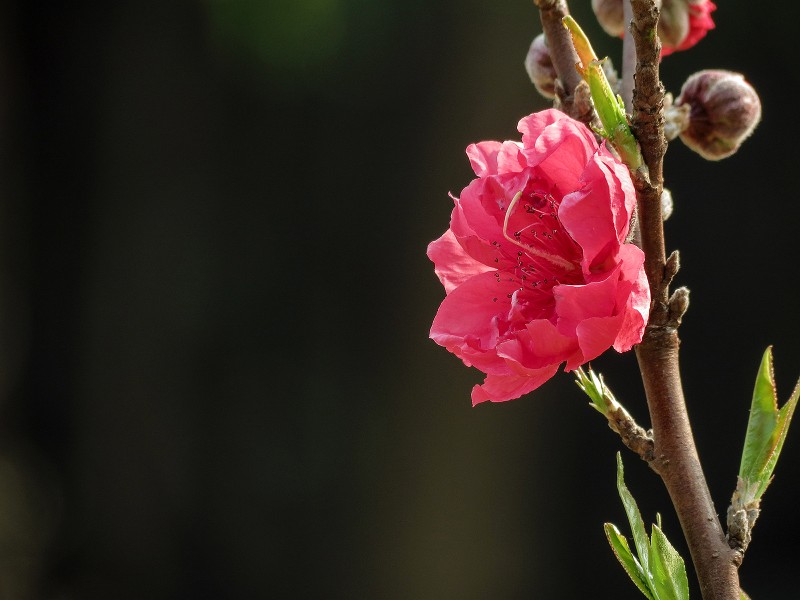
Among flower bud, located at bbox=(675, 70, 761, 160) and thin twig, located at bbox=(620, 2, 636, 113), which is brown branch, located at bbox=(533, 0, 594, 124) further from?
flower bud, located at bbox=(675, 70, 761, 160)

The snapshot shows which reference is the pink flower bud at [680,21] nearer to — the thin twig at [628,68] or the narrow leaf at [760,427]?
the thin twig at [628,68]

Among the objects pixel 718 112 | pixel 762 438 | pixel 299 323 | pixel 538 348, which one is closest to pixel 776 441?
pixel 762 438

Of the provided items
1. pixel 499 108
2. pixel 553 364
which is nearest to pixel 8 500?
pixel 499 108

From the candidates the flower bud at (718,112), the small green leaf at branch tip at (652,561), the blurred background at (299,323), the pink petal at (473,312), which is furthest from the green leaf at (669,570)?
the blurred background at (299,323)

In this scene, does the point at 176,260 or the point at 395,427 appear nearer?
the point at 395,427

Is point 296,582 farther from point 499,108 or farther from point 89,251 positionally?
point 499,108

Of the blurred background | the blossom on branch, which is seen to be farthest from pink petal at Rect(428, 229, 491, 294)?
the blurred background
